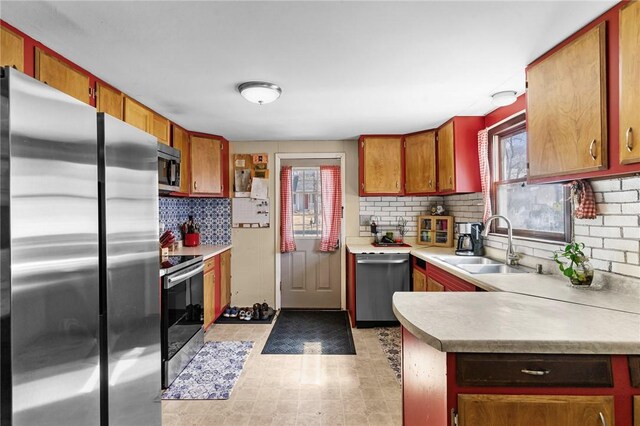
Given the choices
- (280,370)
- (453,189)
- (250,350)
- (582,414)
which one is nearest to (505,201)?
(453,189)

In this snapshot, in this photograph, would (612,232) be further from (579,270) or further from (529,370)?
(529,370)

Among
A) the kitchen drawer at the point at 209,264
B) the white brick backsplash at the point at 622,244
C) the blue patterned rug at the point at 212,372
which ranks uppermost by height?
the white brick backsplash at the point at 622,244

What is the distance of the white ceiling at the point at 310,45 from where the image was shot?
1.44 meters

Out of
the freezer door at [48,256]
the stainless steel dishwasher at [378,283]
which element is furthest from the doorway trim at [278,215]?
the freezer door at [48,256]

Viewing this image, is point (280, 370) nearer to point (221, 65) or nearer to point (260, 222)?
point (260, 222)

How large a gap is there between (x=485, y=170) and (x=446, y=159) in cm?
42

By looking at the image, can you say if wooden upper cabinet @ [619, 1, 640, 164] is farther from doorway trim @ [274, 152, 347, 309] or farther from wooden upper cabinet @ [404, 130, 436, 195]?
doorway trim @ [274, 152, 347, 309]

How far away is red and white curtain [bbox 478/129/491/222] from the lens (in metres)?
2.99

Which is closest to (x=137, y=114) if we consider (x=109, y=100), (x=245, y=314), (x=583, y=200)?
(x=109, y=100)

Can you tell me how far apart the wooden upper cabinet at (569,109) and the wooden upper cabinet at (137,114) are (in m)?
2.72


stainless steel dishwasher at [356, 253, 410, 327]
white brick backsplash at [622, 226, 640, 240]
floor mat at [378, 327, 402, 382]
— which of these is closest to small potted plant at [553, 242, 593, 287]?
white brick backsplash at [622, 226, 640, 240]

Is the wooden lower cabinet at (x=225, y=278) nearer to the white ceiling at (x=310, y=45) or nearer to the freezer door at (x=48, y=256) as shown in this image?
the white ceiling at (x=310, y=45)

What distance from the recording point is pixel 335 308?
166 inches

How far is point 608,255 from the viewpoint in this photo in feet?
5.64
